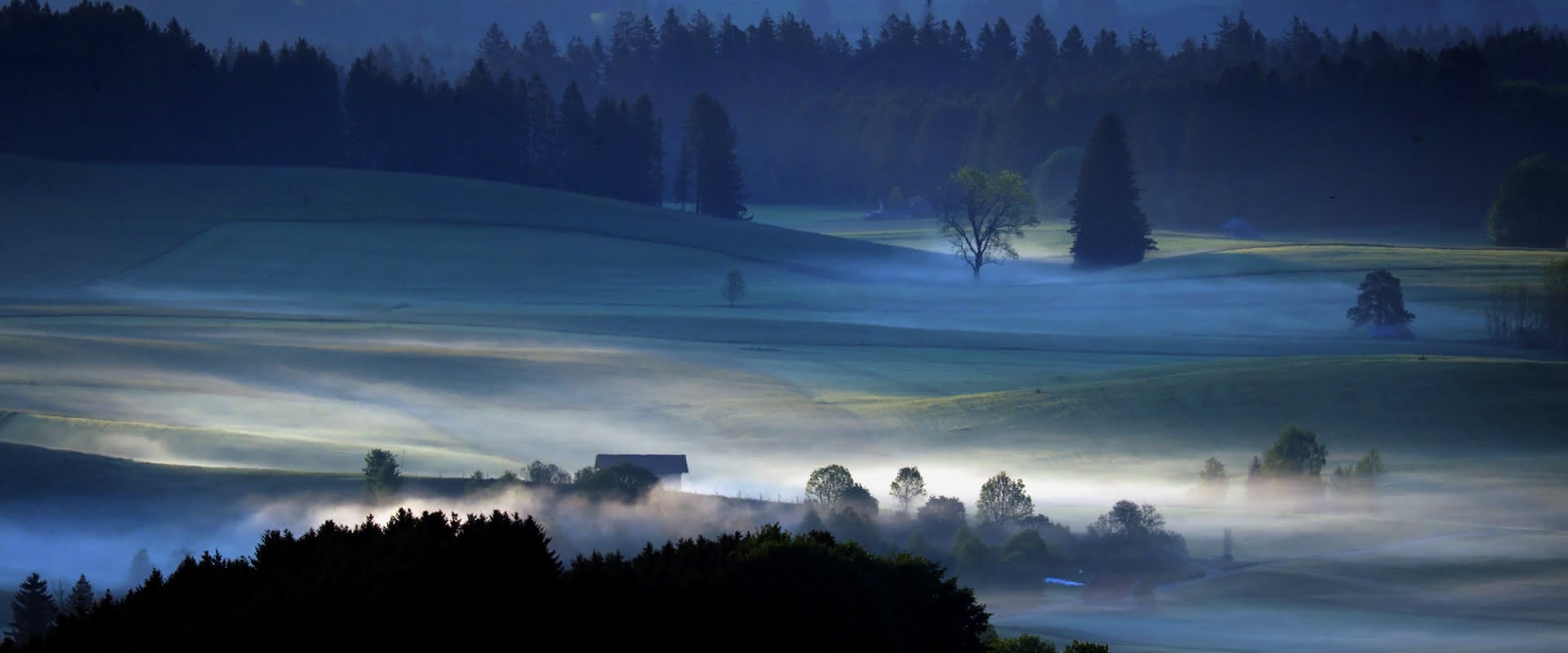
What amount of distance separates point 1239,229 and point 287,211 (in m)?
66.0

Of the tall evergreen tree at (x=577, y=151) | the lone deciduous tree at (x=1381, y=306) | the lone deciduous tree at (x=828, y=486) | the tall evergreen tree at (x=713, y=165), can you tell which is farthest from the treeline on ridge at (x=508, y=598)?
the tall evergreen tree at (x=577, y=151)

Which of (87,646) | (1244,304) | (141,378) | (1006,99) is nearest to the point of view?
(87,646)

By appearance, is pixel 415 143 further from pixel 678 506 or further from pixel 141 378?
pixel 678 506

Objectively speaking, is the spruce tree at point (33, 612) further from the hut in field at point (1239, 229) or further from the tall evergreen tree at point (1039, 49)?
the tall evergreen tree at point (1039, 49)

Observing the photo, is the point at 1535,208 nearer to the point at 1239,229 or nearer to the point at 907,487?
the point at 1239,229

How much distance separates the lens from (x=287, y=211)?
93.1m

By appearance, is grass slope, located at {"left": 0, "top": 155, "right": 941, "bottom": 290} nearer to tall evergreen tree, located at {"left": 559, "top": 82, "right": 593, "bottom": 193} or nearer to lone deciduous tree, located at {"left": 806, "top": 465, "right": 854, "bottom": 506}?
tall evergreen tree, located at {"left": 559, "top": 82, "right": 593, "bottom": 193}

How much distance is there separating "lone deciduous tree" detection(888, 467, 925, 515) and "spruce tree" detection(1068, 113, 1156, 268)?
67.2 meters

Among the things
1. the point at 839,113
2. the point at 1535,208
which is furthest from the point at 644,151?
the point at 1535,208

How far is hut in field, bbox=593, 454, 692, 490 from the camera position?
112 feet

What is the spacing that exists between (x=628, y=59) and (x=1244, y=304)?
374ft

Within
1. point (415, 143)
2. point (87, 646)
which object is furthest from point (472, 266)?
point (87, 646)

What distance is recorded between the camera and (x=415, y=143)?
362 feet

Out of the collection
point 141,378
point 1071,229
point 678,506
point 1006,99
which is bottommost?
point 678,506
